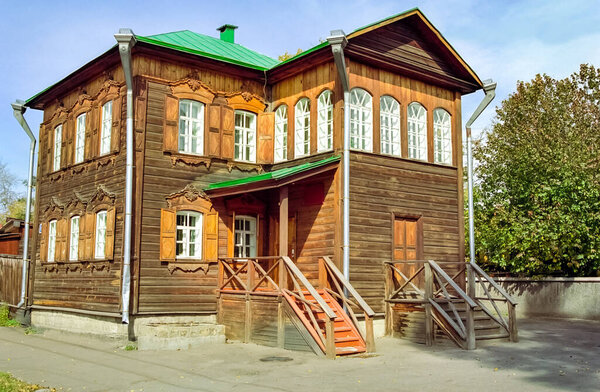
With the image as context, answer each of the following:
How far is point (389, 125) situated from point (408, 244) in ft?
9.82

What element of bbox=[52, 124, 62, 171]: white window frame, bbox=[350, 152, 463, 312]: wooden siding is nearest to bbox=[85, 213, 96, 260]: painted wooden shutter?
bbox=[52, 124, 62, 171]: white window frame

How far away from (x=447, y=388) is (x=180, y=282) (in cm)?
785

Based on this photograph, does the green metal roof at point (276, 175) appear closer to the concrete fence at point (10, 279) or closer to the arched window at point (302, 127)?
the arched window at point (302, 127)

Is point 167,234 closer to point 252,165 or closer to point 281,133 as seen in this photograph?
point 252,165

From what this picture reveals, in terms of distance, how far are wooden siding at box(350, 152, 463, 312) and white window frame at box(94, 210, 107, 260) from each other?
6.20m

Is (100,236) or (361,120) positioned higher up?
(361,120)

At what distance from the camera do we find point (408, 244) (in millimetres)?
16031

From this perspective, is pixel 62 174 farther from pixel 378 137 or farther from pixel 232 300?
pixel 378 137

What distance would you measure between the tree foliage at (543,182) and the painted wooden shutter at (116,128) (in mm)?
12501

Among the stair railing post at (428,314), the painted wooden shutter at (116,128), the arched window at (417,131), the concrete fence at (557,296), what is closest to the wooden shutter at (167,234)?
the painted wooden shutter at (116,128)

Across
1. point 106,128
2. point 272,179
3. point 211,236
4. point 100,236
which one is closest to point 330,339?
point 272,179

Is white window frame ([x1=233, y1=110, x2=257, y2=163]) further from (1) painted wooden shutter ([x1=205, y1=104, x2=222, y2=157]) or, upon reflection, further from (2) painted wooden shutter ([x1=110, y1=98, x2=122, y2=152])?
(2) painted wooden shutter ([x1=110, y1=98, x2=122, y2=152])

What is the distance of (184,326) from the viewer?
599 inches

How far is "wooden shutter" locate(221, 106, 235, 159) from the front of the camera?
54.1 ft
